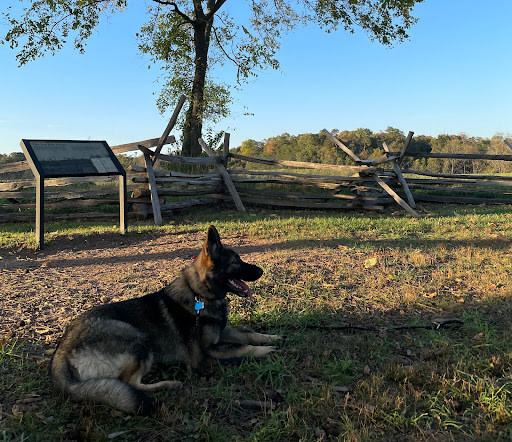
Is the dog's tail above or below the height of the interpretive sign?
below

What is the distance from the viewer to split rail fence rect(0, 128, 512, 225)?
11.2 m

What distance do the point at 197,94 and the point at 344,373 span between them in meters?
16.6

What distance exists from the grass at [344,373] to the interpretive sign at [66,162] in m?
4.69

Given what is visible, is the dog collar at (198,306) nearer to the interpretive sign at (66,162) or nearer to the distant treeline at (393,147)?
the interpretive sign at (66,162)

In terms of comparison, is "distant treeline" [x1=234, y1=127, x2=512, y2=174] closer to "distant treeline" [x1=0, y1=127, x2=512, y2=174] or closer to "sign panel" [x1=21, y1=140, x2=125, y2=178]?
"distant treeline" [x1=0, y1=127, x2=512, y2=174]

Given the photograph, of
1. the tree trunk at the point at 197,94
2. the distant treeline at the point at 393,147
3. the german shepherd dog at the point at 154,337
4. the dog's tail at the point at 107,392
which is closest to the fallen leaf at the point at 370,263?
the german shepherd dog at the point at 154,337

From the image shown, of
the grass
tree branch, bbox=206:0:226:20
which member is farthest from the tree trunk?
the grass

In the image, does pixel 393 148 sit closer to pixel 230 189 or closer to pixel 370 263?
pixel 230 189

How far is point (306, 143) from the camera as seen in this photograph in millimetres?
60500

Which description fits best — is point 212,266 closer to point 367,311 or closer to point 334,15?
point 367,311

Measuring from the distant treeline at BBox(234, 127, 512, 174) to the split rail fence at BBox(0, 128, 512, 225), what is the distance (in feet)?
93.3

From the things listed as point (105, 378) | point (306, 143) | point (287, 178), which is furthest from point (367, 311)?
point (306, 143)

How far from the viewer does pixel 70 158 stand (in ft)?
28.2

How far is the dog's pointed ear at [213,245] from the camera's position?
3395mm
